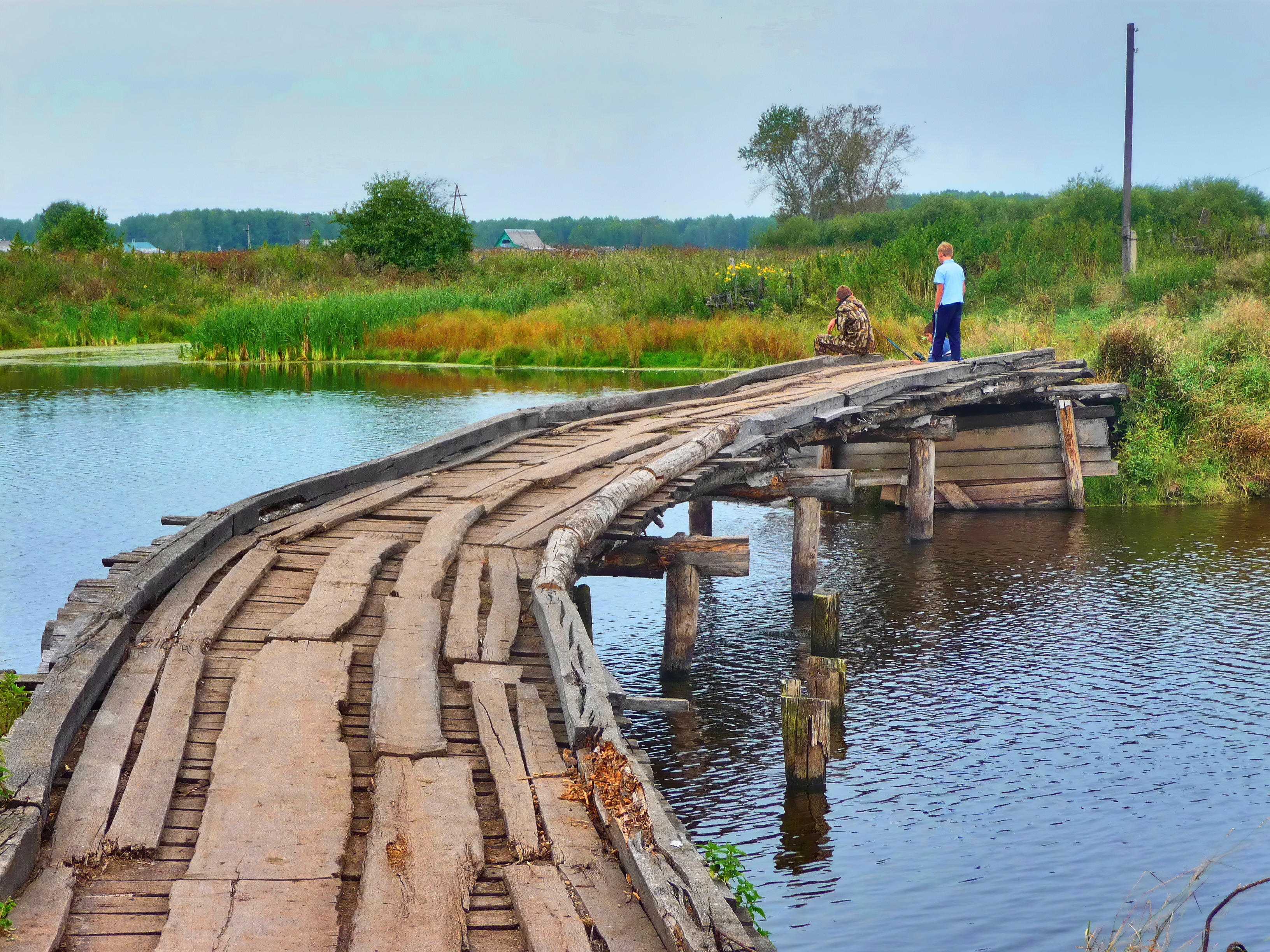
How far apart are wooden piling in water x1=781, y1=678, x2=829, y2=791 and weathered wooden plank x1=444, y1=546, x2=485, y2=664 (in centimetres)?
170

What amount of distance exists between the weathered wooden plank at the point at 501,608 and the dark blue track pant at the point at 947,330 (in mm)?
9334

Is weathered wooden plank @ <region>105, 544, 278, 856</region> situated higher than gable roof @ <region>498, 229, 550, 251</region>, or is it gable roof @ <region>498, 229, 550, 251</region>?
gable roof @ <region>498, 229, 550, 251</region>

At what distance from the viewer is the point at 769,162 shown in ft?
202

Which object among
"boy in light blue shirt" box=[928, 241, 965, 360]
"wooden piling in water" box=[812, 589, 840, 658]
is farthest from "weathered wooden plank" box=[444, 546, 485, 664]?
"boy in light blue shirt" box=[928, 241, 965, 360]

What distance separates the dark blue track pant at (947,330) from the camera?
587 inches

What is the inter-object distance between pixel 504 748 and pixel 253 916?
118cm

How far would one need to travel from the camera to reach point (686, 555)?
27.7 ft

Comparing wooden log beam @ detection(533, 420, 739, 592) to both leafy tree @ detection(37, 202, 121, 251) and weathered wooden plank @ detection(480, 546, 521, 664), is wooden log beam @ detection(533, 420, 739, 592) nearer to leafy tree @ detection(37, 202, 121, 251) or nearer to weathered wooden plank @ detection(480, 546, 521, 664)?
weathered wooden plank @ detection(480, 546, 521, 664)

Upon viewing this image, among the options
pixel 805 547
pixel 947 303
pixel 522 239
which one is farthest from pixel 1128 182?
pixel 522 239

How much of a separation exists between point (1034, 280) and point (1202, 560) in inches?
531

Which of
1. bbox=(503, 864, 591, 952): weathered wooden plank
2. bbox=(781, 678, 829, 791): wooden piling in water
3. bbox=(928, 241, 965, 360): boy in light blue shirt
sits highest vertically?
bbox=(928, 241, 965, 360): boy in light blue shirt

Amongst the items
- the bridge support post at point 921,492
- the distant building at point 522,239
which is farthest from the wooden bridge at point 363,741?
the distant building at point 522,239

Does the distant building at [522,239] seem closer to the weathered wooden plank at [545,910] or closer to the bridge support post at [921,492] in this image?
the bridge support post at [921,492]

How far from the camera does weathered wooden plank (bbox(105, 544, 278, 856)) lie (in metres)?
3.53
